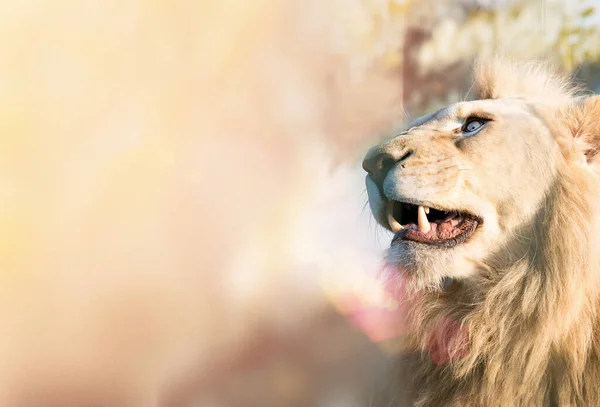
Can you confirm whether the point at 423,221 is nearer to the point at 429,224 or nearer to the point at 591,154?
the point at 429,224

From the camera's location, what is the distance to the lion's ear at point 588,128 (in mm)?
1549

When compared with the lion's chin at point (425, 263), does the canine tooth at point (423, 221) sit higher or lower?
higher

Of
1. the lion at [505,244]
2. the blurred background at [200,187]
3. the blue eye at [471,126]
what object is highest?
the blurred background at [200,187]

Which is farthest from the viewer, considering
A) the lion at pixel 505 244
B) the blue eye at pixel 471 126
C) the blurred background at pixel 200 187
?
the blurred background at pixel 200 187

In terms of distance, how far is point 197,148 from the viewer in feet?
7.59

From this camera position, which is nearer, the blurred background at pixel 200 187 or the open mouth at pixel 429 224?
the open mouth at pixel 429 224

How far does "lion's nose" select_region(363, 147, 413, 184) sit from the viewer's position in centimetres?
155

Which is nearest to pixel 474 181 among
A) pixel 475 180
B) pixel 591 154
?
pixel 475 180

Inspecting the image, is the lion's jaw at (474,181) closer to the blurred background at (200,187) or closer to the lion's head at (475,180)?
the lion's head at (475,180)

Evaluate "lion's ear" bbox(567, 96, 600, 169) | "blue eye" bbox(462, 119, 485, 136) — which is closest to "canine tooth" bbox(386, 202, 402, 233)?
"blue eye" bbox(462, 119, 485, 136)

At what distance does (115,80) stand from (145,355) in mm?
968

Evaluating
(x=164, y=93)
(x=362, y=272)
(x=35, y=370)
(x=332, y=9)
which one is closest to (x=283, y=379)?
(x=362, y=272)

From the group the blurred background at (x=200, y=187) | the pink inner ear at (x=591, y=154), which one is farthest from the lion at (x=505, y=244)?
the blurred background at (x=200, y=187)

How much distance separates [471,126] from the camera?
5.29ft
